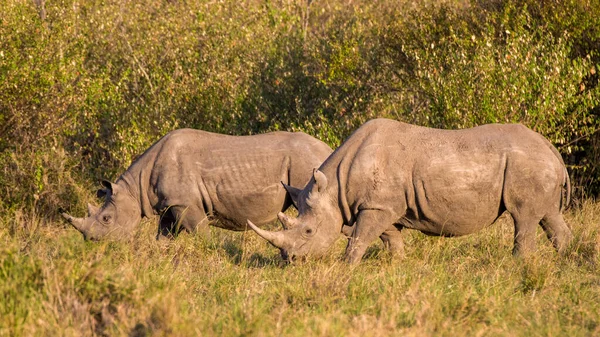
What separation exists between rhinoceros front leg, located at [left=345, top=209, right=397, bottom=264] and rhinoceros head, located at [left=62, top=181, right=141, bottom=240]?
3.19 m

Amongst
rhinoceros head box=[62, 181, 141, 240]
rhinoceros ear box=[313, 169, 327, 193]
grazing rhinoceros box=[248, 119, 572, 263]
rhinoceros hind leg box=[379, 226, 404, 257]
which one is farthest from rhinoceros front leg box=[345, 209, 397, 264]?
rhinoceros head box=[62, 181, 141, 240]

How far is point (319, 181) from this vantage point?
30.7ft

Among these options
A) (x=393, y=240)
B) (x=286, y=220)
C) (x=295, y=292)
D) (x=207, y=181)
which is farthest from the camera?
(x=207, y=181)

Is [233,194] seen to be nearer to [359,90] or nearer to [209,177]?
[209,177]

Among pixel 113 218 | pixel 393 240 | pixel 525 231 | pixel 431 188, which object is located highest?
pixel 431 188

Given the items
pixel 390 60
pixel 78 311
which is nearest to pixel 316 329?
pixel 78 311

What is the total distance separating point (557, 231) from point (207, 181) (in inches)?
159

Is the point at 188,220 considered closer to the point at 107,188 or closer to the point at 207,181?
the point at 207,181

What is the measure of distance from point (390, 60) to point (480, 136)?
6.05 metres

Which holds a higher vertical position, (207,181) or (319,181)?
(319,181)

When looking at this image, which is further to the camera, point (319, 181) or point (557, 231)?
point (557, 231)

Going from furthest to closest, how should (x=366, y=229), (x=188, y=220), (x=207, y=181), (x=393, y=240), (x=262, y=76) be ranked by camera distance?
(x=262, y=76)
(x=207, y=181)
(x=188, y=220)
(x=393, y=240)
(x=366, y=229)

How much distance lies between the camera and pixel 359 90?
1588 centimetres

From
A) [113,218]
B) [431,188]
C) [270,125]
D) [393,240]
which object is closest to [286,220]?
[393,240]
